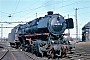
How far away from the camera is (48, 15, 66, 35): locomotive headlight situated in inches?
673

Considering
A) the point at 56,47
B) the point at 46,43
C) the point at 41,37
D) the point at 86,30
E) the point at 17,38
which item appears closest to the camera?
the point at 56,47

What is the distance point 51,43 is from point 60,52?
3.89 feet

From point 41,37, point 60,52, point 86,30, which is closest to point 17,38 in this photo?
point 41,37

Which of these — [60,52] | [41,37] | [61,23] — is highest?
[61,23]

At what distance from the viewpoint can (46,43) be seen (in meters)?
17.0

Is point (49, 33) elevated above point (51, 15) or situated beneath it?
situated beneath

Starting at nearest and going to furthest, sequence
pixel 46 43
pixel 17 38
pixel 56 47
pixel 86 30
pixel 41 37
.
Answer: pixel 56 47 → pixel 46 43 → pixel 41 37 → pixel 17 38 → pixel 86 30

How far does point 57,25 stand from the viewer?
17375 millimetres

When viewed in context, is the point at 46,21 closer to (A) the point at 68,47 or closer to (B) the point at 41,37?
(B) the point at 41,37

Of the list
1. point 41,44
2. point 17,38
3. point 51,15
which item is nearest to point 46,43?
point 41,44

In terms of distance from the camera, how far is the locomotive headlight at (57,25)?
56.1ft

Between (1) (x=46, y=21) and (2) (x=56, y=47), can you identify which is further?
(1) (x=46, y=21)

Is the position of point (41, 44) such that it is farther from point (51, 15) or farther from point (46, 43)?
point (51, 15)

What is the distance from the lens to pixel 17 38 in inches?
1198
